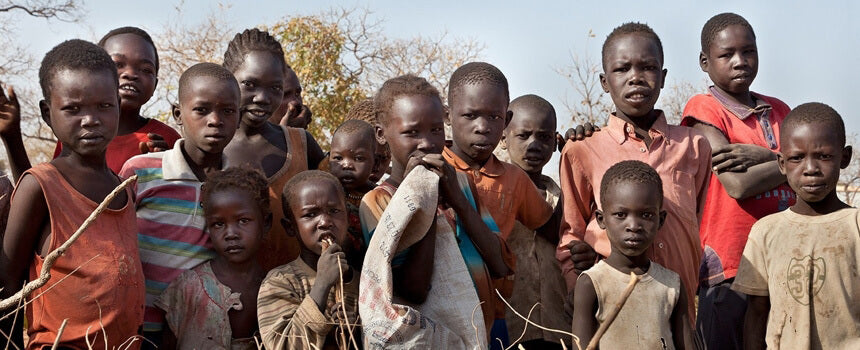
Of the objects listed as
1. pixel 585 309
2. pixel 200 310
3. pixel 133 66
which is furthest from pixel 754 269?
pixel 133 66

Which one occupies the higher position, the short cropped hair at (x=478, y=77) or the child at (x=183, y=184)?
the short cropped hair at (x=478, y=77)

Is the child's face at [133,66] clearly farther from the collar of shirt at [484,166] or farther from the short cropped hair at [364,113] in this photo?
the collar of shirt at [484,166]

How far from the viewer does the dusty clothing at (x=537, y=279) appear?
434 cm

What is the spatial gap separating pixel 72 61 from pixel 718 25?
2873 millimetres

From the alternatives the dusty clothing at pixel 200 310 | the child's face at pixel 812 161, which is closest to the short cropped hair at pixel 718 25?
the child's face at pixel 812 161

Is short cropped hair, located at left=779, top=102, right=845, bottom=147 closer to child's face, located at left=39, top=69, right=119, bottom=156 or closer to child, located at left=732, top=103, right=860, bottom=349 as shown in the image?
child, located at left=732, top=103, right=860, bottom=349

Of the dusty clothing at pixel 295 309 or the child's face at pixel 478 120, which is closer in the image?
the dusty clothing at pixel 295 309

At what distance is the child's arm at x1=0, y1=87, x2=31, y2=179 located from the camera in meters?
3.55

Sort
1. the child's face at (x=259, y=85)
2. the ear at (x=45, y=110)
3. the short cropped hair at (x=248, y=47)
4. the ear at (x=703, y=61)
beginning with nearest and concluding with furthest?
1. the ear at (x=45, y=110)
2. the child's face at (x=259, y=85)
3. the short cropped hair at (x=248, y=47)
4. the ear at (x=703, y=61)

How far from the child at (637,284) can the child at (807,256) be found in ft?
1.25

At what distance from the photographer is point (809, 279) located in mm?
3699

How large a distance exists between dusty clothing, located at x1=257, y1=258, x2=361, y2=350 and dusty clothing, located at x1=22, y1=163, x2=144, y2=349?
45cm

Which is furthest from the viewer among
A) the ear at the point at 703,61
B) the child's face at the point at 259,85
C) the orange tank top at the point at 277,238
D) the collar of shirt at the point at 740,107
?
the ear at the point at 703,61

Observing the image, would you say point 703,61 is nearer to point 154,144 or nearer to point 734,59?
point 734,59
